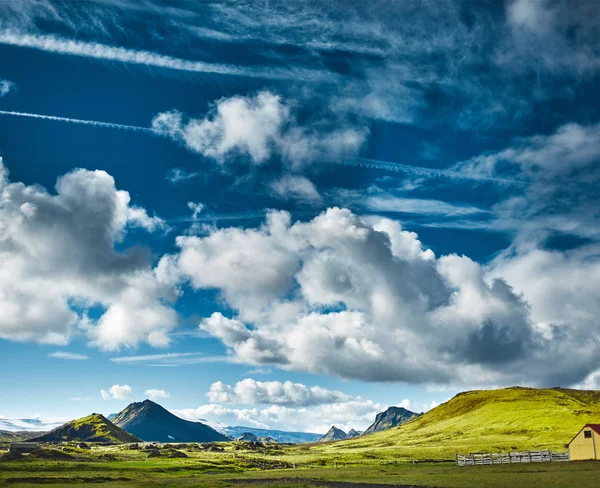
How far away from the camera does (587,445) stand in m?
112

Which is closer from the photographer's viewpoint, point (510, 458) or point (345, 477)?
point (345, 477)

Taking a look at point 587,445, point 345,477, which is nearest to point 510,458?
point 587,445

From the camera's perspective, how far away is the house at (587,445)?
111 m

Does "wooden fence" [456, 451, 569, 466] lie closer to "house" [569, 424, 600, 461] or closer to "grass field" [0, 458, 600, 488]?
"house" [569, 424, 600, 461]

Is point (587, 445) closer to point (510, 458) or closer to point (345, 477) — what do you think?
point (510, 458)

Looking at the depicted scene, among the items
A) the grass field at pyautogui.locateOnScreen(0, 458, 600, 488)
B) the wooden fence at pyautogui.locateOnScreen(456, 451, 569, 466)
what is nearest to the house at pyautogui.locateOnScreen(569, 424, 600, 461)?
the wooden fence at pyautogui.locateOnScreen(456, 451, 569, 466)

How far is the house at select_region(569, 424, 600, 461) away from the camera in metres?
111

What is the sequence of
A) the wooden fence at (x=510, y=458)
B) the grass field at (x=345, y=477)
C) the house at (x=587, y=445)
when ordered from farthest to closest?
the house at (x=587, y=445) → the wooden fence at (x=510, y=458) → the grass field at (x=345, y=477)

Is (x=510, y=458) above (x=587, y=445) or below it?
below

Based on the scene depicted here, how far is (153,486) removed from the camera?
72875 mm

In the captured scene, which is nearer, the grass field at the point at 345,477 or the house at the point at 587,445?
the grass field at the point at 345,477

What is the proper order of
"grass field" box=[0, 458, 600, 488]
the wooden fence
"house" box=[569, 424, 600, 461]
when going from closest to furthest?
"grass field" box=[0, 458, 600, 488] < the wooden fence < "house" box=[569, 424, 600, 461]

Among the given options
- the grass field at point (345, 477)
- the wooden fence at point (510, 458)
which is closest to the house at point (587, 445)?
the wooden fence at point (510, 458)

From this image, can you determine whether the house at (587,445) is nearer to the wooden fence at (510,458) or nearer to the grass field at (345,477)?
the wooden fence at (510,458)
